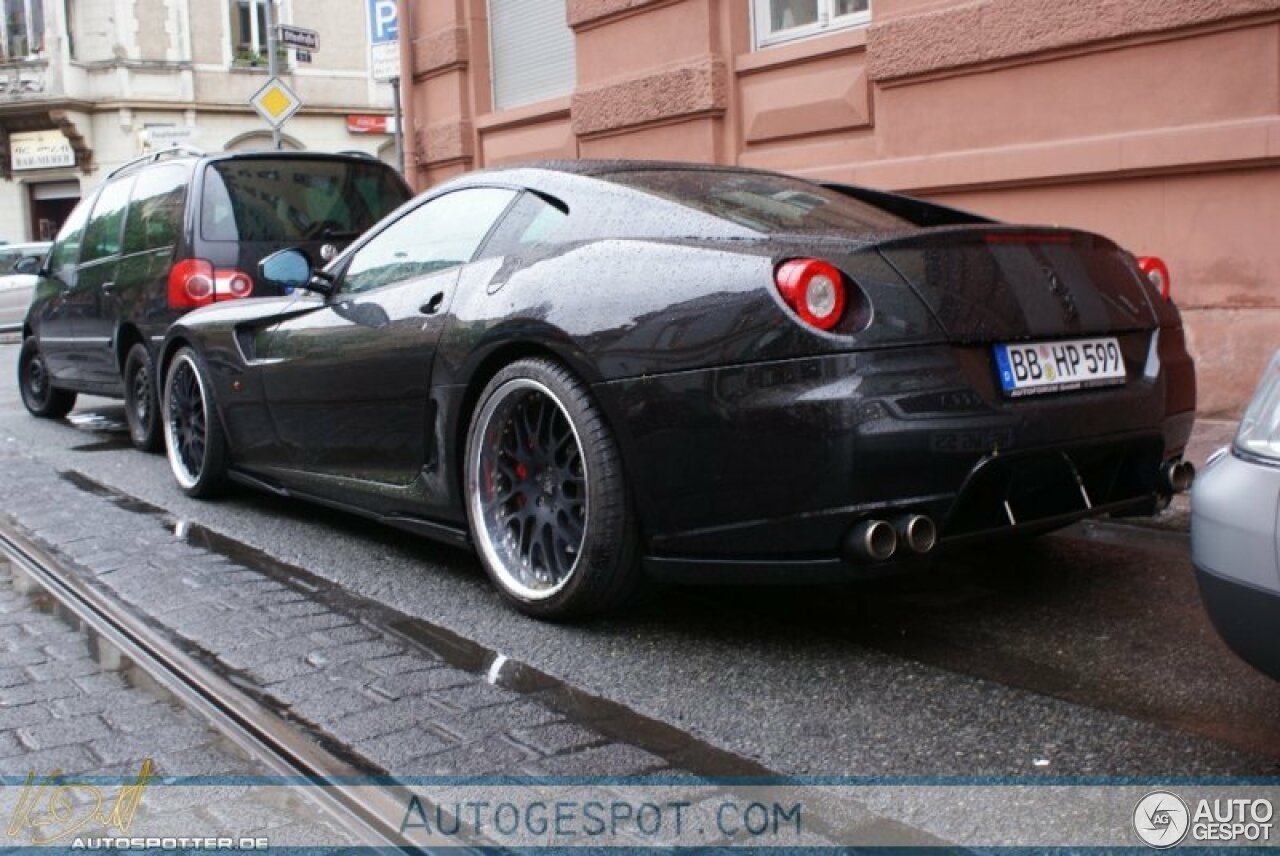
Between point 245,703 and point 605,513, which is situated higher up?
point 605,513

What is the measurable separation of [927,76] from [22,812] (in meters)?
7.15

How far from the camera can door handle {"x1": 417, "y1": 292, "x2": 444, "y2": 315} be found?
457cm

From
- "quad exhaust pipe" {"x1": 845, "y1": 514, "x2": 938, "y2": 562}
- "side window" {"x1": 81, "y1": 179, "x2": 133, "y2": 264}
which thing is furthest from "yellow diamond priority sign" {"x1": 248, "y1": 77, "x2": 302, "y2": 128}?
"quad exhaust pipe" {"x1": 845, "y1": 514, "x2": 938, "y2": 562}

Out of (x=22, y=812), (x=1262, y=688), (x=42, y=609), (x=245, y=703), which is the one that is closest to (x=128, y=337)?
(x=42, y=609)

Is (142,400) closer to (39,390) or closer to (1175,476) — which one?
(39,390)

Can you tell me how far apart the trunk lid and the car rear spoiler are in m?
0.57

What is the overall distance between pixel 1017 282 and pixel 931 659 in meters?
1.04

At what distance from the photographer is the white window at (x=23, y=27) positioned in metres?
32.1

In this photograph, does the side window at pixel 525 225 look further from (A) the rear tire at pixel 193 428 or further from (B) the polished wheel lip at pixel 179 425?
(B) the polished wheel lip at pixel 179 425

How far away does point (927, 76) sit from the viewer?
8656mm

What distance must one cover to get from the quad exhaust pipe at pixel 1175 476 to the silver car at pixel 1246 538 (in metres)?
1.22

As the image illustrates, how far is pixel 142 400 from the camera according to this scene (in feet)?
26.6

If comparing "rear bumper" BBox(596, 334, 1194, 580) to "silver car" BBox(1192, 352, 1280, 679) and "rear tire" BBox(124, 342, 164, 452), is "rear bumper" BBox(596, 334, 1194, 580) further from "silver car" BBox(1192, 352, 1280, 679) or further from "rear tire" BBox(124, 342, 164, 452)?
"rear tire" BBox(124, 342, 164, 452)

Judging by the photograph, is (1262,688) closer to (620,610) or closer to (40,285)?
(620,610)
